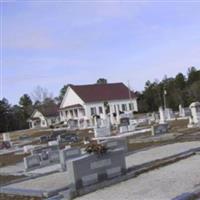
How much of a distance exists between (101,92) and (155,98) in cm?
1108

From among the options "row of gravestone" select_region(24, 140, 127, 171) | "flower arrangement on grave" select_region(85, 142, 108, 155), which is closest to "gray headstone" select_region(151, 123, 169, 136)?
"row of gravestone" select_region(24, 140, 127, 171)

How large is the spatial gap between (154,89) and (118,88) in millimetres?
8207

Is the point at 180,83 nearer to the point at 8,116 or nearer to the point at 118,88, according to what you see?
the point at 118,88

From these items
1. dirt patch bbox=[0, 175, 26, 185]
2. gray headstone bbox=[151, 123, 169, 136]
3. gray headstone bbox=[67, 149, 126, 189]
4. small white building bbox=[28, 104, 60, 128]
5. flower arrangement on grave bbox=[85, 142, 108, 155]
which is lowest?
dirt patch bbox=[0, 175, 26, 185]

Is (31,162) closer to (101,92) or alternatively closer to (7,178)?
(7,178)

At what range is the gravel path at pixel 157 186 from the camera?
31.4 ft

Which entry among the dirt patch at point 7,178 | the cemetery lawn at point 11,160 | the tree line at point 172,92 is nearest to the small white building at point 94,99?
the tree line at point 172,92

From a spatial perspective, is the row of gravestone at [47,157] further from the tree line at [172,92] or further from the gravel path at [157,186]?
the tree line at [172,92]

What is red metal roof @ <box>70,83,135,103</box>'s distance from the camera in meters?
79.5

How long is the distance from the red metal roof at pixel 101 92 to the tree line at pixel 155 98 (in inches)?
228

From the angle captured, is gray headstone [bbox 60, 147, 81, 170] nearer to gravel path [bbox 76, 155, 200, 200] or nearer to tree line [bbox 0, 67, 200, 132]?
gravel path [bbox 76, 155, 200, 200]

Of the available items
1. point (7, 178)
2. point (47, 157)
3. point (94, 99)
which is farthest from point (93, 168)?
point (94, 99)

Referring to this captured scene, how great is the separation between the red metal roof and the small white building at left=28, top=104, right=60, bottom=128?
47.5 feet

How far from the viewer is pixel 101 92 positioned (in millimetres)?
81250
